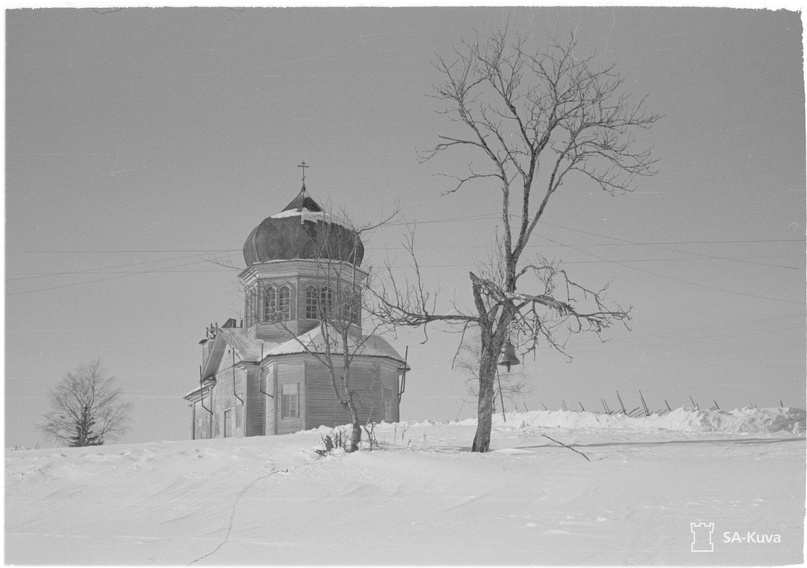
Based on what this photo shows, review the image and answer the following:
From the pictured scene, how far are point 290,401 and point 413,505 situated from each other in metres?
22.5

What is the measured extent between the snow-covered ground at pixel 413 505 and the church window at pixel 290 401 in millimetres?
16800

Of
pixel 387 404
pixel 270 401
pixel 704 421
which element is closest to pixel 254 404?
pixel 270 401

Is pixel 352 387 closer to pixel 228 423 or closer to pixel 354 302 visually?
pixel 228 423

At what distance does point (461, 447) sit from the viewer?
17.7 metres

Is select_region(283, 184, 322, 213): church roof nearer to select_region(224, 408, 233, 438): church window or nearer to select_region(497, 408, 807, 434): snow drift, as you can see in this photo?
select_region(224, 408, 233, 438): church window

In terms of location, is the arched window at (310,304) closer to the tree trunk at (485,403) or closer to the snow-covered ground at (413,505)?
the snow-covered ground at (413,505)

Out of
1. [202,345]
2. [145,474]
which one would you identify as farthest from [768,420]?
[202,345]

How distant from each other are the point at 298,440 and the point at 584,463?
23.7 feet

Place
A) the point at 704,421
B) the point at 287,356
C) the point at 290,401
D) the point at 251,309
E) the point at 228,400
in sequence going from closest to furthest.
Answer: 1. the point at 704,421
2. the point at 290,401
3. the point at 287,356
4. the point at 228,400
5. the point at 251,309

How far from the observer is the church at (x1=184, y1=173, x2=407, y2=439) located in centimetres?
3450

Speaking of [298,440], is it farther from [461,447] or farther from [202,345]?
[202,345]

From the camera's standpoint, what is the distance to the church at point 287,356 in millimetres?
34500

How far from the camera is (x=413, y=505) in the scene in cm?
1270

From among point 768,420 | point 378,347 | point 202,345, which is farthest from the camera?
point 202,345
